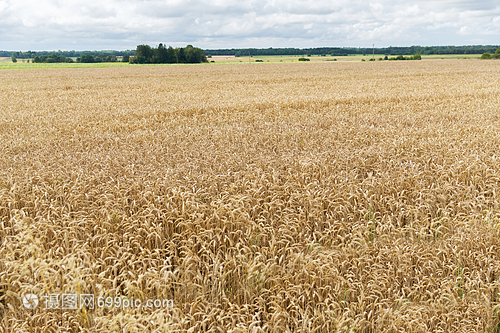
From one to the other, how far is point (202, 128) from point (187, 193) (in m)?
6.51

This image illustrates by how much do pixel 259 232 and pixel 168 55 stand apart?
114 metres

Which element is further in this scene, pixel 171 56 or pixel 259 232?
pixel 171 56

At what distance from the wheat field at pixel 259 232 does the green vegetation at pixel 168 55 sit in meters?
105

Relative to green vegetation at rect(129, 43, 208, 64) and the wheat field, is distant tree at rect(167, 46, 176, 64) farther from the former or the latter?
the wheat field

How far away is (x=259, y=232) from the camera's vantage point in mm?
4691

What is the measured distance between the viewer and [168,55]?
356 feet

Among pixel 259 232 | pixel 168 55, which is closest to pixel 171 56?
pixel 168 55

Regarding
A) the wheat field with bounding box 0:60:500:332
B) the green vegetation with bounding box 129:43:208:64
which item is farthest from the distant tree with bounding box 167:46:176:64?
the wheat field with bounding box 0:60:500:332

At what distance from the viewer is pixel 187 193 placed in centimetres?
514

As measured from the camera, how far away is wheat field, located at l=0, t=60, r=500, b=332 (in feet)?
10.7

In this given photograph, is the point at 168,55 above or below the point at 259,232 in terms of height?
above

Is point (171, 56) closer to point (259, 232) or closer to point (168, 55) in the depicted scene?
point (168, 55)

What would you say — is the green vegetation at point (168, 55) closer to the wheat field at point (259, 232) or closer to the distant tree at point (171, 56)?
the distant tree at point (171, 56)

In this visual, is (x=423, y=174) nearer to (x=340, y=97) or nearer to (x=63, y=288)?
(x=63, y=288)
